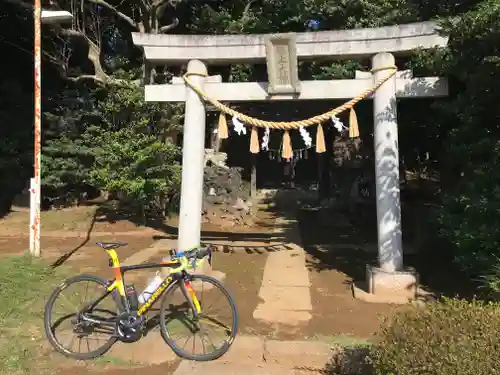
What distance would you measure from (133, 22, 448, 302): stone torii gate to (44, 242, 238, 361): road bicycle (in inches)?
101

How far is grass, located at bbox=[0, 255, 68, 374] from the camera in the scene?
4.28 metres

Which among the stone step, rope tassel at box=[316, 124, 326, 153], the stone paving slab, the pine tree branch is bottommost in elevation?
the stone step

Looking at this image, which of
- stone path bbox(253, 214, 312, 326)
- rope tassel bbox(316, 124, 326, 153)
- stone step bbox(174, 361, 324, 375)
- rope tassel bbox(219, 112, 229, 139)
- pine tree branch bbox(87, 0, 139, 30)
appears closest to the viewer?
stone step bbox(174, 361, 324, 375)

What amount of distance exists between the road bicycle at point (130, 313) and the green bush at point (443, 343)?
1742mm

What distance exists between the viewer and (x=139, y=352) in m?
4.40

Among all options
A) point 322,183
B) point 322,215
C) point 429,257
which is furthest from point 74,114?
point 429,257

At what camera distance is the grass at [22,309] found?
14.0 ft

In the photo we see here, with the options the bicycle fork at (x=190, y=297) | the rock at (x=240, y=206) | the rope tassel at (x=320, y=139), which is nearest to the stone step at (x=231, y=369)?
the bicycle fork at (x=190, y=297)

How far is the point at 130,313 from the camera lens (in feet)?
14.1

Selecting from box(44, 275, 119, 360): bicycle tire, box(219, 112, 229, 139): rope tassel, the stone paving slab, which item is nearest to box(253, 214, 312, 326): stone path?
the stone paving slab

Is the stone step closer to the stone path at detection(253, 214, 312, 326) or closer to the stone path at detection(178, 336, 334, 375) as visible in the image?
the stone path at detection(178, 336, 334, 375)

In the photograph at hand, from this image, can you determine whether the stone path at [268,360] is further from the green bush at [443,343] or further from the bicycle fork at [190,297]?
the green bush at [443,343]

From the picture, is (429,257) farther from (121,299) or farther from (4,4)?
(4,4)

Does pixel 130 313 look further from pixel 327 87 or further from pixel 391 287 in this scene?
pixel 327 87
